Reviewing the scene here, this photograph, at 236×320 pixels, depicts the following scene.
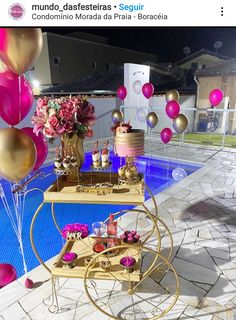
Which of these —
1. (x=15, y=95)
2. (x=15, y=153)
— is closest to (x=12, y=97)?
(x=15, y=95)

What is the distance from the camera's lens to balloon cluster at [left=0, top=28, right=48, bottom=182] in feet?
6.13

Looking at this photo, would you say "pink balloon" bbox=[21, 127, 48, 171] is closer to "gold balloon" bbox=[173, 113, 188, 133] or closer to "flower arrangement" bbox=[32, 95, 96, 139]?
"flower arrangement" bbox=[32, 95, 96, 139]

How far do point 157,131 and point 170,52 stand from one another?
1776cm

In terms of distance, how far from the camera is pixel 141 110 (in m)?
11.8

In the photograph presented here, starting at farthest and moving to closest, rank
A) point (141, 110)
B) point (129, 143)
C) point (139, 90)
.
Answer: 1. point (139, 90)
2. point (141, 110)
3. point (129, 143)

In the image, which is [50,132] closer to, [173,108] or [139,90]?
[173,108]

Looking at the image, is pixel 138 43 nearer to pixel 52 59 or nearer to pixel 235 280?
pixel 52 59

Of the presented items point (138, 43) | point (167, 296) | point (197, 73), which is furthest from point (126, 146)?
point (138, 43)
